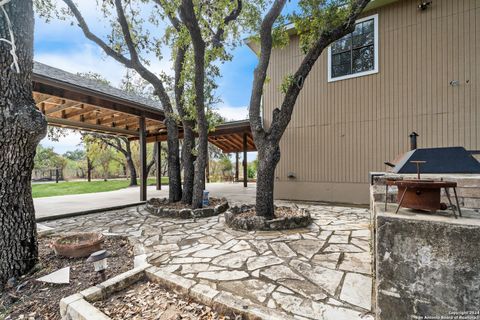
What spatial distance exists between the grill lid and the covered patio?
608 cm

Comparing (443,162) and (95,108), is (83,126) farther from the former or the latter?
(443,162)

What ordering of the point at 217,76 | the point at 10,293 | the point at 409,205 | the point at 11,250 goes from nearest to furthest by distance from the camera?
the point at 409,205, the point at 10,293, the point at 11,250, the point at 217,76

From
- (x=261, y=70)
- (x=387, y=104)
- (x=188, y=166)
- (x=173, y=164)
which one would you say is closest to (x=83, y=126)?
(x=173, y=164)

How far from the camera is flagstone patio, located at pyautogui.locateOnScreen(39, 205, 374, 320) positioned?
1950mm

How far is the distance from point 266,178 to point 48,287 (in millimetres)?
3391

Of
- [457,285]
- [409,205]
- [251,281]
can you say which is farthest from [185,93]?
[457,285]

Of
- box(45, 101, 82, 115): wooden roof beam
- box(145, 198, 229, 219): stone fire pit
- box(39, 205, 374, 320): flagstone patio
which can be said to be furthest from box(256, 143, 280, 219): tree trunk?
box(45, 101, 82, 115): wooden roof beam

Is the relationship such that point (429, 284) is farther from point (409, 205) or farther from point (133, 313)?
point (133, 313)

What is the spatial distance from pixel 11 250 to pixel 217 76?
19.8ft

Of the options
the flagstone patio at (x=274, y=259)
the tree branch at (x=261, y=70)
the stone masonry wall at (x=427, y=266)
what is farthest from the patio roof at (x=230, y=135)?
the stone masonry wall at (x=427, y=266)

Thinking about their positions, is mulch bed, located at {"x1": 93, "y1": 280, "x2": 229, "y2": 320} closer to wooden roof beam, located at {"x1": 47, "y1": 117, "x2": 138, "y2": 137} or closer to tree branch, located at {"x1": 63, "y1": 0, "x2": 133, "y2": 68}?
tree branch, located at {"x1": 63, "y1": 0, "x2": 133, "y2": 68}

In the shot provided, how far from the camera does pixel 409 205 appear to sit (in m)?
1.50

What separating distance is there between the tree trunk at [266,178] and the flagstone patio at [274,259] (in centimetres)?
57

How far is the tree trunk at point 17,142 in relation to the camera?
93.5 inches
